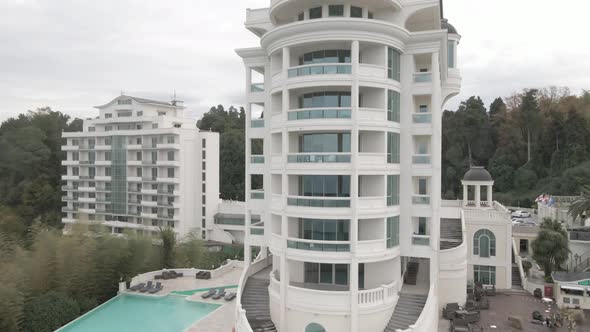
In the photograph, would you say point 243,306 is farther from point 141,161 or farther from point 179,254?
point 141,161

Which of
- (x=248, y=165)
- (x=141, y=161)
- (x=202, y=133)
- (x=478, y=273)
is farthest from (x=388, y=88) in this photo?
(x=141, y=161)

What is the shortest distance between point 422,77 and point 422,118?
78.1 inches

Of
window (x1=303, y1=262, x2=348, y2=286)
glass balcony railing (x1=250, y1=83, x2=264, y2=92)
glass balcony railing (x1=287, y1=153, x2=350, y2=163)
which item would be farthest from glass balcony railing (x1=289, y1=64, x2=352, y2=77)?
window (x1=303, y1=262, x2=348, y2=286)

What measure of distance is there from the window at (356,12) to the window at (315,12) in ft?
4.91

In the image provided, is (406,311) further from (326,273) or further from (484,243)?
(484,243)

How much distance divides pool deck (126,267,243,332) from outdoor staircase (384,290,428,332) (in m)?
8.85

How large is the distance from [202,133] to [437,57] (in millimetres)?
40426

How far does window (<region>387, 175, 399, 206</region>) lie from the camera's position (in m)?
20.2

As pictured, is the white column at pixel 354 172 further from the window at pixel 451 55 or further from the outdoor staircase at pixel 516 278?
the outdoor staircase at pixel 516 278

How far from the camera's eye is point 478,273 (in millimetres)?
30328

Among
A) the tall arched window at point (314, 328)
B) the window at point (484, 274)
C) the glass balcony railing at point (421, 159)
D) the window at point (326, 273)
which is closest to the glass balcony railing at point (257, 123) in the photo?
the window at point (326, 273)

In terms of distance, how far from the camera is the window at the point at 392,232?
20234 millimetres

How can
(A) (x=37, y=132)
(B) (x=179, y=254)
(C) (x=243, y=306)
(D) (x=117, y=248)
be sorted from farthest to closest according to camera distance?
1. (A) (x=37, y=132)
2. (B) (x=179, y=254)
3. (D) (x=117, y=248)
4. (C) (x=243, y=306)

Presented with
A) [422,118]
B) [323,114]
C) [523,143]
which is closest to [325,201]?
[323,114]
